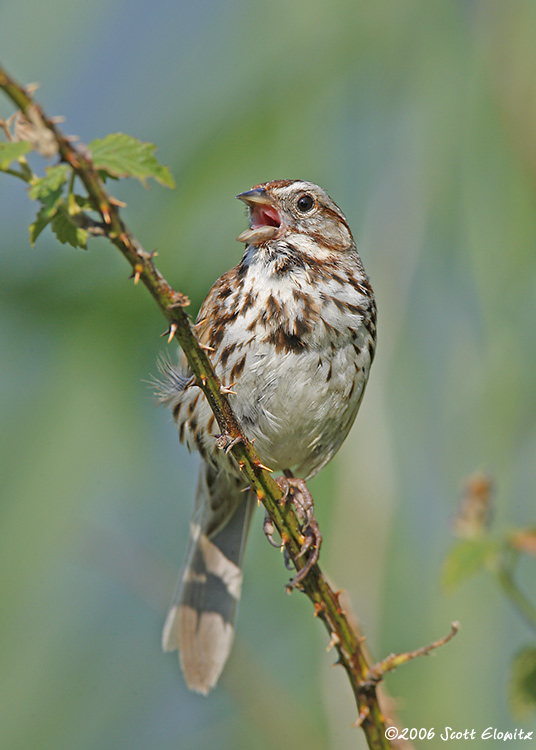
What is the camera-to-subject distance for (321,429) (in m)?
3.57

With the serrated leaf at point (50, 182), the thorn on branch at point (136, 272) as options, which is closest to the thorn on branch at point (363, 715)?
the thorn on branch at point (136, 272)

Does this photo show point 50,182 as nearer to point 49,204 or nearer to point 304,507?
point 49,204

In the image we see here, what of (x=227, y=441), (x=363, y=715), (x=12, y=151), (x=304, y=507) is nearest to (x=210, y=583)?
(x=304, y=507)

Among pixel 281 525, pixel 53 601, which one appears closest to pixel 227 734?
pixel 53 601

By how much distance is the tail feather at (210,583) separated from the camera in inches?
151

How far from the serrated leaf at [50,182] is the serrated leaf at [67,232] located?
0.26 ft

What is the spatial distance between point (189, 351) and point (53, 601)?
8.25ft

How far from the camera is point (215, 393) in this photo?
2.14 meters

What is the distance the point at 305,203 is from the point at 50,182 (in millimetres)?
2248

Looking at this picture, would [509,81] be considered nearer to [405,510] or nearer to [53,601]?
[405,510]

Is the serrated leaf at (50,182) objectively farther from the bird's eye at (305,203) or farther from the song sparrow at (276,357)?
the bird's eye at (305,203)

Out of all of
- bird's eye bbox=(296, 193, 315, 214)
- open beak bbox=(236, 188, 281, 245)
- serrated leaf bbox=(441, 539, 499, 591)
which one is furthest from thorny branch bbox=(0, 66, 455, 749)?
bird's eye bbox=(296, 193, 315, 214)

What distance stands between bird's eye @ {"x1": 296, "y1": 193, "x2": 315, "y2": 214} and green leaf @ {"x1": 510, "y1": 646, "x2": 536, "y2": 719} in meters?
2.06

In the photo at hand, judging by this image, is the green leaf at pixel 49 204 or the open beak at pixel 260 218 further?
the open beak at pixel 260 218
